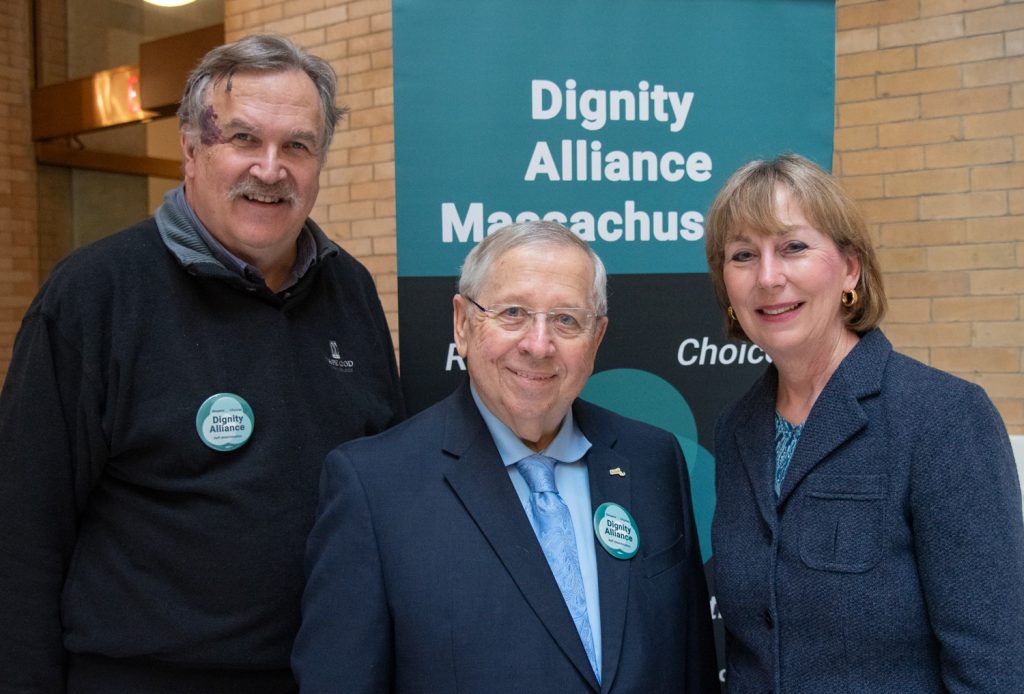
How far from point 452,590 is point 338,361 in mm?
697

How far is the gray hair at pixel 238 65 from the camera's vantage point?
6.19 feet

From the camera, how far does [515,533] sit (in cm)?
166

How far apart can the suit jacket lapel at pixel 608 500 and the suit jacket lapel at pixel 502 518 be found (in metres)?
0.06

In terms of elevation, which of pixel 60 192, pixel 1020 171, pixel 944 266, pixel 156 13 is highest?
pixel 156 13

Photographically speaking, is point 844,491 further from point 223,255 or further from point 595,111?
point 595,111

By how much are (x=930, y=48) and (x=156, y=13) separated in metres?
6.91

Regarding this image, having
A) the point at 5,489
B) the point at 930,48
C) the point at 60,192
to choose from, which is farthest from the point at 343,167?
the point at 60,192

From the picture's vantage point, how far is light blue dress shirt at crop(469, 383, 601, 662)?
1716mm

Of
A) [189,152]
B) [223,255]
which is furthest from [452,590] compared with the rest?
[189,152]

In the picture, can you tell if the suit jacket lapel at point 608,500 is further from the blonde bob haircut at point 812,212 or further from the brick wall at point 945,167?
the brick wall at point 945,167

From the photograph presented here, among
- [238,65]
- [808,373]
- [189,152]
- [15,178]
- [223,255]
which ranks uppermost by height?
[15,178]

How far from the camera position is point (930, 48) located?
15.2 feet

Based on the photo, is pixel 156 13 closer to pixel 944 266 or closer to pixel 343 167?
pixel 343 167

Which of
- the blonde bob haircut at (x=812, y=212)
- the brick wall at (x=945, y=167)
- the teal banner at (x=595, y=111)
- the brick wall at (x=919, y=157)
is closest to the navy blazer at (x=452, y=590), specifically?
the blonde bob haircut at (x=812, y=212)
